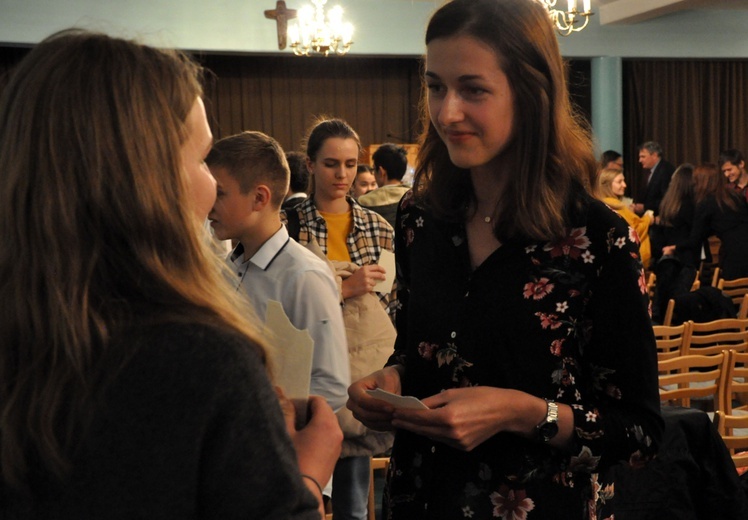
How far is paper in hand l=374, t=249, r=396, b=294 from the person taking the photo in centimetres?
325

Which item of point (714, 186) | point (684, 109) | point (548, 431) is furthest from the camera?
point (684, 109)

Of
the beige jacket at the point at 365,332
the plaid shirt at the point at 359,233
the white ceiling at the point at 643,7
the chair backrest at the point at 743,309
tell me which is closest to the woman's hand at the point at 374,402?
the beige jacket at the point at 365,332

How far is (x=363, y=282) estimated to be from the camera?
3.20 metres

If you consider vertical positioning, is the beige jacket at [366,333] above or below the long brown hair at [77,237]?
below

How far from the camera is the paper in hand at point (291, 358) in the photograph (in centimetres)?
120

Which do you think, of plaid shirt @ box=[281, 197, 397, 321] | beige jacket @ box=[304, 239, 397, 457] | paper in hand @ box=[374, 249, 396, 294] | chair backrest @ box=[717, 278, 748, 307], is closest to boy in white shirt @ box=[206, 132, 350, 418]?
beige jacket @ box=[304, 239, 397, 457]

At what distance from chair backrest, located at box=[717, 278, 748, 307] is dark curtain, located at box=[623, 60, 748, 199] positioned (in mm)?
6517

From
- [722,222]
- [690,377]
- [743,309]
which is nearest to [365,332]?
[690,377]

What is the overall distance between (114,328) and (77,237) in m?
0.10

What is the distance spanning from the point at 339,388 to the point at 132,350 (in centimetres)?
146

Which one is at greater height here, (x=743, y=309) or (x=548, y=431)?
(x=548, y=431)

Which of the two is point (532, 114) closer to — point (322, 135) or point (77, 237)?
point (77, 237)

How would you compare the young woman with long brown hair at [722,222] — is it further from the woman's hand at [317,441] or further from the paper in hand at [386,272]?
the woman's hand at [317,441]

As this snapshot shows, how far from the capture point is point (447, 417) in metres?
1.31
